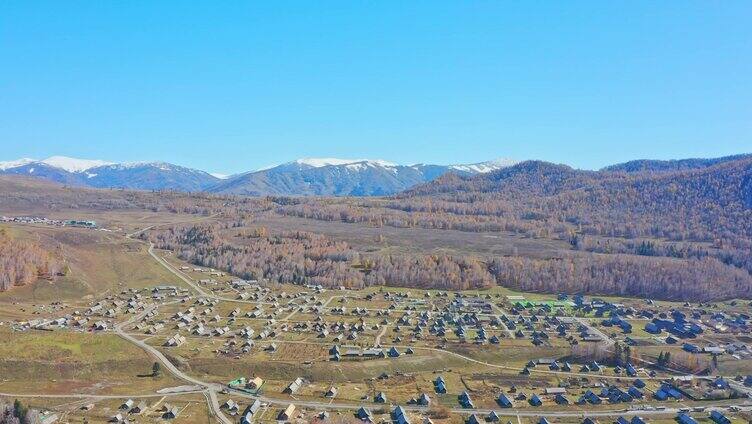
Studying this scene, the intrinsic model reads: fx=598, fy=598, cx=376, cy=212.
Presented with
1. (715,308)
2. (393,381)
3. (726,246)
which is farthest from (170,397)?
(726,246)

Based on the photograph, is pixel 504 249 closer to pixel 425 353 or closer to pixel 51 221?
pixel 425 353

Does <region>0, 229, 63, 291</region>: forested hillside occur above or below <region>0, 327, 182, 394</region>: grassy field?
above

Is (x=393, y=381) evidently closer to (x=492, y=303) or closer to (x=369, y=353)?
(x=369, y=353)

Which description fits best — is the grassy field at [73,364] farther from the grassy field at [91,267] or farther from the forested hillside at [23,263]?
the forested hillside at [23,263]

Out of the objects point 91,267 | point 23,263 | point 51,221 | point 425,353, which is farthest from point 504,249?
point 51,221

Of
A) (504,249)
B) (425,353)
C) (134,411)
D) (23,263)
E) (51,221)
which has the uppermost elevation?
(51,221)

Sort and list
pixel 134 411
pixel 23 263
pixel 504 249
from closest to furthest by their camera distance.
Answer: pixel 134 411
pixel 23 263
pixel 504 249

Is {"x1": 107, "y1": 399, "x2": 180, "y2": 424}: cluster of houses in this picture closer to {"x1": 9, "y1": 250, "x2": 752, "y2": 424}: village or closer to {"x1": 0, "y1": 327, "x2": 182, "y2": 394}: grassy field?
{"x1": 9, "y1": 250, "x2": 752, "y2": 424}: village

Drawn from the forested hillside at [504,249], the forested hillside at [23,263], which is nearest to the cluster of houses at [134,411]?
the forested hillside at [23,263]

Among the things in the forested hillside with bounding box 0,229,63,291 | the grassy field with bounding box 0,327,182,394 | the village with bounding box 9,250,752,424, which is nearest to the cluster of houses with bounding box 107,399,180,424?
the village with bounding box 9,250,752,424
